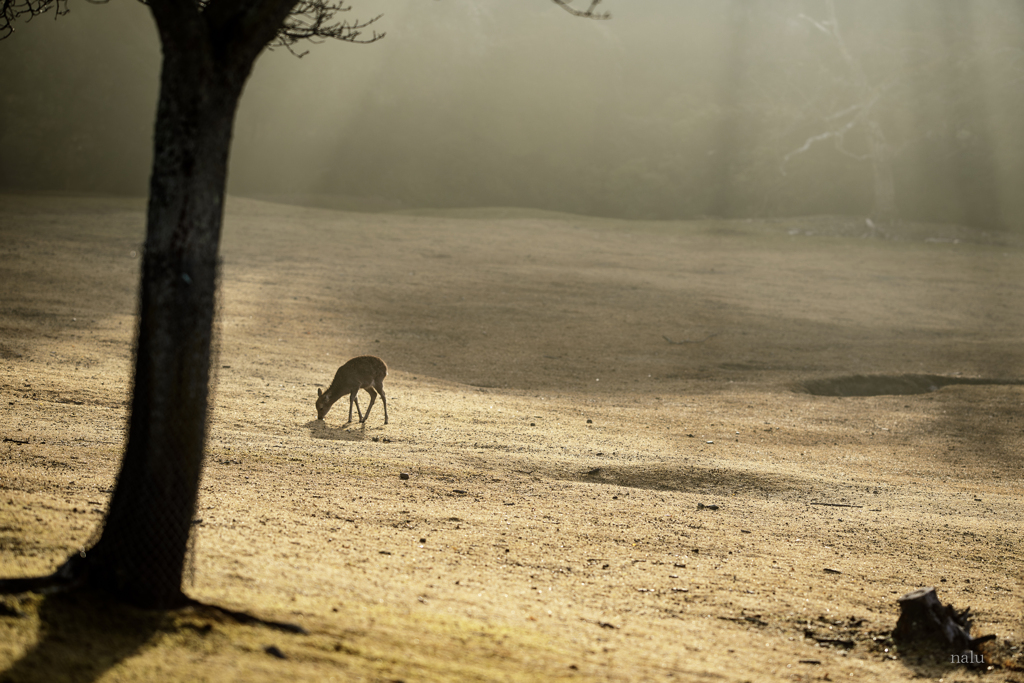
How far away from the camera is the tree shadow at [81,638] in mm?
2852

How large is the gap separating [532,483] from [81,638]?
436cm

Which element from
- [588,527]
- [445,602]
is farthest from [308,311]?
[445,602]

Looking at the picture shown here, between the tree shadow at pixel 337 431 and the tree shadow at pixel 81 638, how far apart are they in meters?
4.71

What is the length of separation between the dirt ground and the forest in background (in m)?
22.4

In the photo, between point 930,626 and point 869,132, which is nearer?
point 930,626

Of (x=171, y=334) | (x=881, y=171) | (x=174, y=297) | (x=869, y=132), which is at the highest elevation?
(x=869, y=132)

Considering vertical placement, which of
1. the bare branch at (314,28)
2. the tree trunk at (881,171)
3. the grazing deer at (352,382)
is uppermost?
the tree trunk at (881,171)

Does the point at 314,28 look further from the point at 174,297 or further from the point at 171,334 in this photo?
the point at 171,334

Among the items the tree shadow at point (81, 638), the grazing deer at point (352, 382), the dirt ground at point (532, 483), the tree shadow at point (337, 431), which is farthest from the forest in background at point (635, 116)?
the tree shadow at point (81, 638)

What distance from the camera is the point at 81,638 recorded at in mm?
3109

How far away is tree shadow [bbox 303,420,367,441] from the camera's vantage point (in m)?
8.21

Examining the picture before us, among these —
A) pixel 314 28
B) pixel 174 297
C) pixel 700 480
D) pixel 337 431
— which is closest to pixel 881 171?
pixel 700 480

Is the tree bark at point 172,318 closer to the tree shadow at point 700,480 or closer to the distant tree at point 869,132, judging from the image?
the tree shadow at point 700,480

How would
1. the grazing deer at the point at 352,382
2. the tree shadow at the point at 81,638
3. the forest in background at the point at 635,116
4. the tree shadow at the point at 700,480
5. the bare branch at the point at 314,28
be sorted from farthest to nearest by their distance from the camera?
the forest in background at the point at 635,116, the grazing deer at the point at 352,382, the tree shadow at the point at 700,480, the bare branch at the point at 314,28, the tree shadow at the point at 81,638
